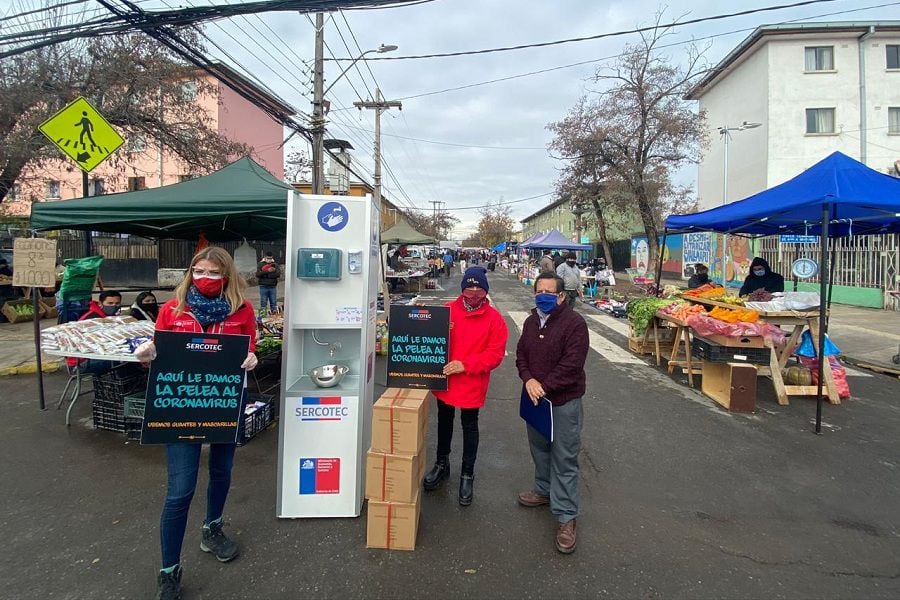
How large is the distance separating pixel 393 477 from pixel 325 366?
998 millimetres

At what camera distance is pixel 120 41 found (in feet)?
39.1

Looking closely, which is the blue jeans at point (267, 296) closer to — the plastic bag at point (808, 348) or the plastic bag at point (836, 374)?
the plastic bag at point (808, 348)

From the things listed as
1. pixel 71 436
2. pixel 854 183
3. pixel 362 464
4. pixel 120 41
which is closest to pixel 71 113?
pixel 71 436

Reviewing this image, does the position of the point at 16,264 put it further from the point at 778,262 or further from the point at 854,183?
the point at 778,262

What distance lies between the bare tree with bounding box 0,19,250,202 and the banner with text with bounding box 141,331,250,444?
11640mm

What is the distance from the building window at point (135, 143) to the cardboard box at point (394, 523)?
13.8 metres

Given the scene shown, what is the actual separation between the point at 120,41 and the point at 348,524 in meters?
13.9

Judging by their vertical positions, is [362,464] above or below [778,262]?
below

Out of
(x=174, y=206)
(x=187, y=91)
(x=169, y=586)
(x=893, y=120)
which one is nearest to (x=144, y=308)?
(x=174, y=206)

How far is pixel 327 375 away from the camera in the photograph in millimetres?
3422

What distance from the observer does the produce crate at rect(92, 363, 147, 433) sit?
4.72 meters

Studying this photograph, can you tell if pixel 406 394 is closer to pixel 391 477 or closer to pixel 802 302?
pixel 391 477

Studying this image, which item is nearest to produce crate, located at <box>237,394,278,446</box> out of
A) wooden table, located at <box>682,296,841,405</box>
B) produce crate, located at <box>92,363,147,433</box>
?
produce crate, located at <box>92,363,147,433</box>

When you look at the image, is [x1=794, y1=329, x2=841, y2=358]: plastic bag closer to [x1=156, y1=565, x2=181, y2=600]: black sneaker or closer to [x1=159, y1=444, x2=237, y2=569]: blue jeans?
[x1=159, y1=444, x2=237, y2=569]: blue jeans
